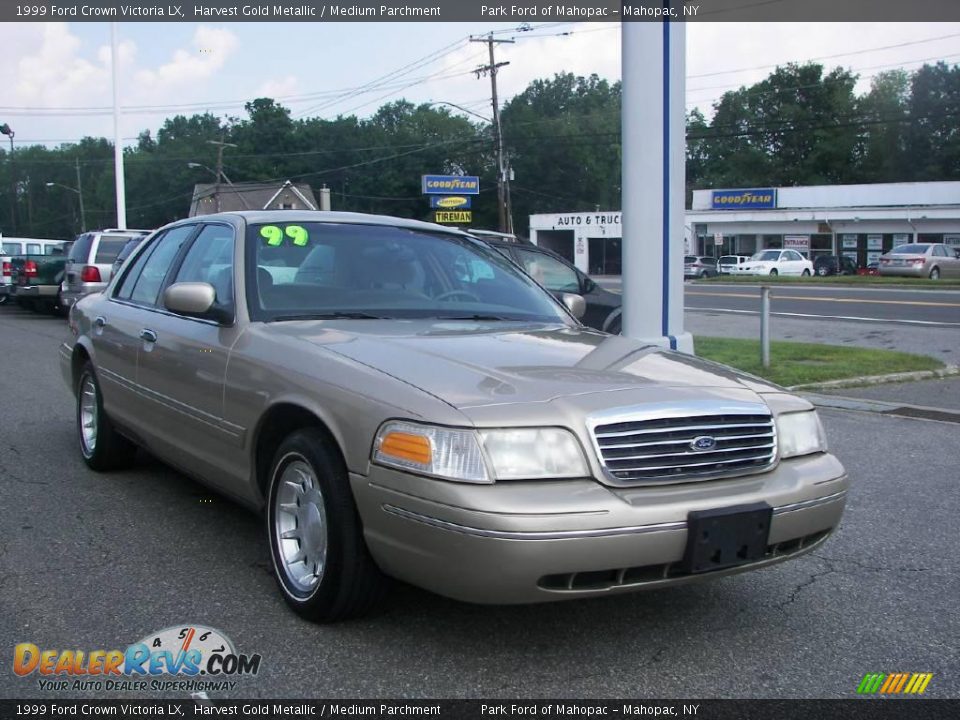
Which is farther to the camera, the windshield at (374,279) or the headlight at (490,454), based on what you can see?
the windshield at (374,279)

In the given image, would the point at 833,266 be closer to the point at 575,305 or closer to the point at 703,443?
the point at 575,305

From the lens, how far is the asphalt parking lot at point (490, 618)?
3.23 m

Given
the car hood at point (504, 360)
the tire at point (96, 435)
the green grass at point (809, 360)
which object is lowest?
the green grass at point (809, 360)

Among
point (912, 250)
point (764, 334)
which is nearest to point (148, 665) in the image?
point (764, 334)

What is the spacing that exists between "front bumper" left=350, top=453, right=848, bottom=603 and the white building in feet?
151

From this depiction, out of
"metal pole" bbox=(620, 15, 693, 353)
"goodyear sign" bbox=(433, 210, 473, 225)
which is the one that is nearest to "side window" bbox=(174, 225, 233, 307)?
"metal pole" bbox=(620, 15, 693, 353)

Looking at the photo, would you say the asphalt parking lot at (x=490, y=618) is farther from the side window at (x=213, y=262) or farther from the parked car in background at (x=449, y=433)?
the side window at (x=213, y=262)

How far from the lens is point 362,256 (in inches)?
184

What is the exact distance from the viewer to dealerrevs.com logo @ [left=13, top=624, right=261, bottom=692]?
3.18 metres

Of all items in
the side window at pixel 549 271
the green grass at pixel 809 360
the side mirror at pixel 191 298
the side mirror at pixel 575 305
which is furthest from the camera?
the side window at pixel 549 271

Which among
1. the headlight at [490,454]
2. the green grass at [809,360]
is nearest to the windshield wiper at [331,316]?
the headlight at [490,454]

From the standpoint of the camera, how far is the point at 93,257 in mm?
17438

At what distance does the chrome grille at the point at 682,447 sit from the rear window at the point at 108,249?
16.1 m

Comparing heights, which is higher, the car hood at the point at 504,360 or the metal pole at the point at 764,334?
the car hood at the point at 504,360
